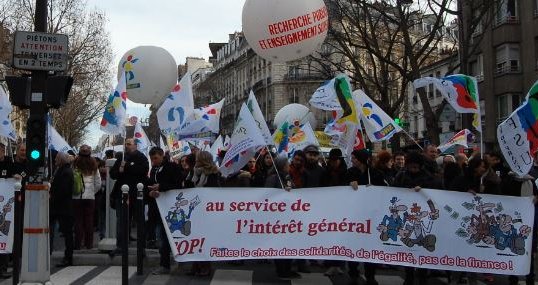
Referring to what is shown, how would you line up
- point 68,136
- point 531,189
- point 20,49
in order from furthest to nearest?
1. point 68,136
2. point 531,189
3. point 20,49

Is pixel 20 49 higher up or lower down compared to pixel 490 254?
higher up

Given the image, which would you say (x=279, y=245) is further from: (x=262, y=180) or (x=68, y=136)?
(x=68, y=136)

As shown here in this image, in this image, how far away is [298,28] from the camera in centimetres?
1084

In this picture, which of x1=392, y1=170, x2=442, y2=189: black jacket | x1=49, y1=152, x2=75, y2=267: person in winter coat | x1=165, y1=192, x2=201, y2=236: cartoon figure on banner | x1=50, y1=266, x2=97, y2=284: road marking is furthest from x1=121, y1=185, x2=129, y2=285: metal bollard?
x1=392, y1=170, x2=442, y2=189: black jacket

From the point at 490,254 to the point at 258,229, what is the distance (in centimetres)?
303

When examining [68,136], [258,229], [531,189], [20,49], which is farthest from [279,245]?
[68,136]

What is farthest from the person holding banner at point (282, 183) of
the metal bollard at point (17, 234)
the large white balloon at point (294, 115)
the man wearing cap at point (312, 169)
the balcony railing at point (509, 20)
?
the balcony railing at point (509, 20)

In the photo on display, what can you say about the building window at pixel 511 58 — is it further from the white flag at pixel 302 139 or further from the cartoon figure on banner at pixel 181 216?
the cartoon figure on banner at pixel 181 216

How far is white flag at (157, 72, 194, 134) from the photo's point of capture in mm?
13508

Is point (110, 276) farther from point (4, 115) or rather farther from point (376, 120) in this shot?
point (376, 120)

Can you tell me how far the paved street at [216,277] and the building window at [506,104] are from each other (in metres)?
29.0

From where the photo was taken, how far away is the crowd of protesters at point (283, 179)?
334 inches

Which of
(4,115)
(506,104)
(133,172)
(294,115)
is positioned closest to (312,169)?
(133,172)

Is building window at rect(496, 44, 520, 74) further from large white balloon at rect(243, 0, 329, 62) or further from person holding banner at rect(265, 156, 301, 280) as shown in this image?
person holding banner at rect(265, 156, 301, 280)
